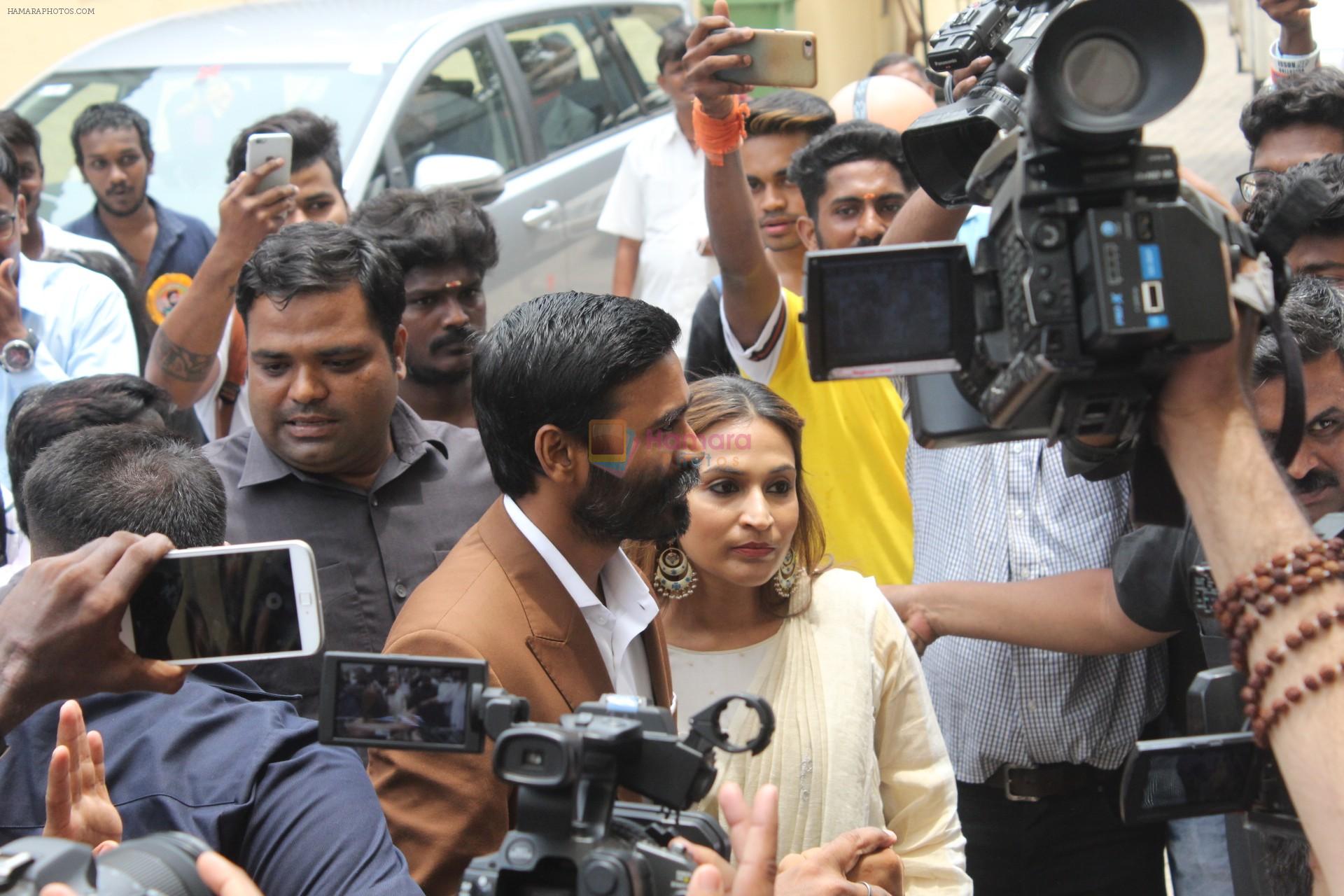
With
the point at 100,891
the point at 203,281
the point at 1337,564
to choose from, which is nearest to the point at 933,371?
the point at 1337,564

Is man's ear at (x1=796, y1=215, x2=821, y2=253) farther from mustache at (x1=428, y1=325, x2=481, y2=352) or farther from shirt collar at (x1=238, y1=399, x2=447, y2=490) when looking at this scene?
Answer: shirt collar at (x1=238, y1=399, x2=447, y2=490)

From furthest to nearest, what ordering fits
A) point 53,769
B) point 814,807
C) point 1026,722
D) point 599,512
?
1. point 1026,722
2. point 814,807
3. point 599,512
4. point 53,769

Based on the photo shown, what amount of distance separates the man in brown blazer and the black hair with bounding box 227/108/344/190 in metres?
2.34

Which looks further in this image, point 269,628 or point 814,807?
point 814,807

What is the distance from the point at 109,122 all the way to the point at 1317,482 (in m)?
4.49

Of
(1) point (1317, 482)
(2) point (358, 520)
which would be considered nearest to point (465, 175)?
(2) point (358, 520)

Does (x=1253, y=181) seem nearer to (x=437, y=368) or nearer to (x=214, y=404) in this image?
(x=437, y=368)

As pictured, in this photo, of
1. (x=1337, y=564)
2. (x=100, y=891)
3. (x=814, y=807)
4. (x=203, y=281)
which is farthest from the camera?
(x=203, y=281)

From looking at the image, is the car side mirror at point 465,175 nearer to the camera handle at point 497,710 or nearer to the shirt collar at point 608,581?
the shirt collar at point 608,581

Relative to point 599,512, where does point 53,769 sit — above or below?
below

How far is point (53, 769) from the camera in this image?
5.83ft

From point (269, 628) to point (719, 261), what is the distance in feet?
6.69

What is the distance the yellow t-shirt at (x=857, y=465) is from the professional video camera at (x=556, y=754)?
2033mm

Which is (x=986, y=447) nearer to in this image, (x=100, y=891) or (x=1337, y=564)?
(x=1337, y=564)
